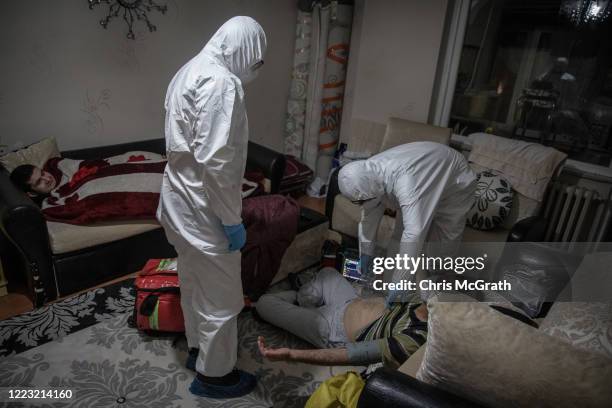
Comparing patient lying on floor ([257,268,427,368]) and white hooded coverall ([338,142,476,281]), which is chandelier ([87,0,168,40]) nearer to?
white hooded coverall ([338,142,476,281])

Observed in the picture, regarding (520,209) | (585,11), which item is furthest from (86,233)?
(585,11)

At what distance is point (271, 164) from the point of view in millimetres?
3008

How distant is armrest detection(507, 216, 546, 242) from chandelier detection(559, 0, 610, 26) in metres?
1.50

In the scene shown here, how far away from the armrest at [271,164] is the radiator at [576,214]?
1895 millimetres

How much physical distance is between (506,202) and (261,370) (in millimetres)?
1786

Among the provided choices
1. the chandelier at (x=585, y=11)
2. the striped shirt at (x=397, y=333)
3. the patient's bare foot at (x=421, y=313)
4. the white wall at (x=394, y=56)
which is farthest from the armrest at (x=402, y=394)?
the chandelier at (x=585, y=11)

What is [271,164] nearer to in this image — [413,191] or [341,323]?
[413,191]

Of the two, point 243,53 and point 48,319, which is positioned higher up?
point 243,53

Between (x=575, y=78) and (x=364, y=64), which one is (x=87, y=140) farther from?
(x=575, y=78)

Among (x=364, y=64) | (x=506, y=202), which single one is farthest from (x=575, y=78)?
(x=364, y=64)

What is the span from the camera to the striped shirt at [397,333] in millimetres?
1349

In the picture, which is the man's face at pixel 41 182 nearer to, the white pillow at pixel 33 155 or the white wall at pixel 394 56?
the white pillow at pixel 33 155

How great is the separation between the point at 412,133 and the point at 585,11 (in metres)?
1.41

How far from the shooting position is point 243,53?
1.54 m
